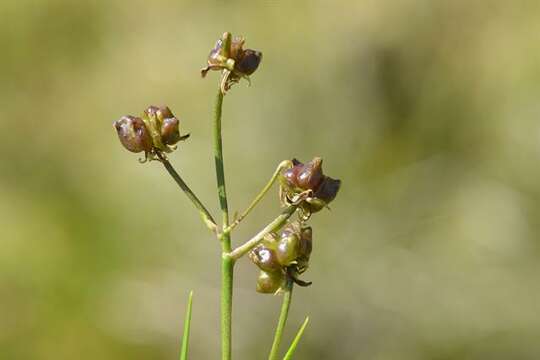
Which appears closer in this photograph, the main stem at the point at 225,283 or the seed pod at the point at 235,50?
the main stem at the point at 225,283

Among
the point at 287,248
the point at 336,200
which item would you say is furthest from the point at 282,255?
the point at 336,200

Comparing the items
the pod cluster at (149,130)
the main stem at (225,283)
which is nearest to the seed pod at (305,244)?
the main stem at (225,283)

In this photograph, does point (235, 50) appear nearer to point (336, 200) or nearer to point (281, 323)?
point (281, 323)

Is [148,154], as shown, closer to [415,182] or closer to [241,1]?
[415,182]

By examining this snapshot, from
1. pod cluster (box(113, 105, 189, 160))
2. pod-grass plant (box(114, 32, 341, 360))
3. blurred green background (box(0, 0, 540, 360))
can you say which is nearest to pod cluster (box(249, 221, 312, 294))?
pod-grass plant (box(114, 32, 341, 360))

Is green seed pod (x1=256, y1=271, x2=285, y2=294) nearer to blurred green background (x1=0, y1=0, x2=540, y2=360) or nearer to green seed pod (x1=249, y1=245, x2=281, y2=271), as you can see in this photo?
green seed pod (x1=249, y1=245, x2=281, y2=271)

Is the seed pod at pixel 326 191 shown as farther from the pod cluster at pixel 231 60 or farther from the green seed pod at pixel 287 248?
the pod cluster at pixel 231 60

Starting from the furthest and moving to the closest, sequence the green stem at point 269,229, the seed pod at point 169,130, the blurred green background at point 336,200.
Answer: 1. the blurred green background at point 336,200
2. the seed pod at point 169,130
3. the green stem at point 269,229
